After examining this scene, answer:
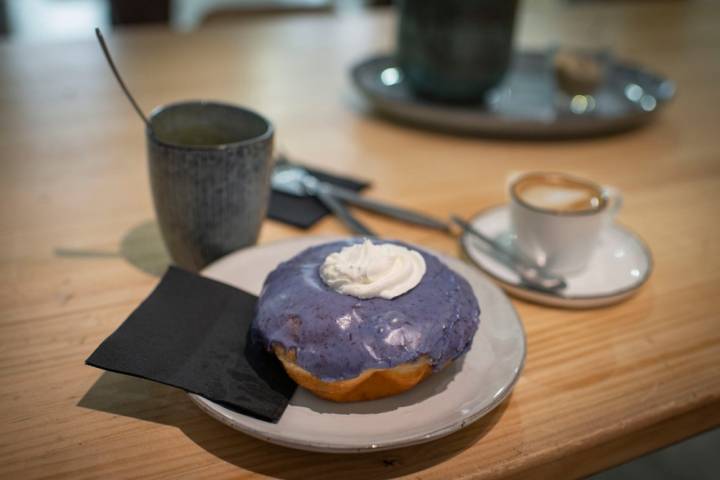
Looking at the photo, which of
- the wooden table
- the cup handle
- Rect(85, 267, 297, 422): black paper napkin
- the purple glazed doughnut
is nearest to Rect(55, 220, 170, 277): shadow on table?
the wooden table

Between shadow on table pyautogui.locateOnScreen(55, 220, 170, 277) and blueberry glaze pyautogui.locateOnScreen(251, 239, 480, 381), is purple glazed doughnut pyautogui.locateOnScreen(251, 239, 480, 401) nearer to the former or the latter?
blueberry glaze pyautogui.locateOnScreen(251, 239, 480, 381)

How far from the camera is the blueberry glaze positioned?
57 centimetres

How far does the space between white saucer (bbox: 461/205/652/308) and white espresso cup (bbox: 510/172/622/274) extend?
0.03 metres

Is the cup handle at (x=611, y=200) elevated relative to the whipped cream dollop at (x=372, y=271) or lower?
lower

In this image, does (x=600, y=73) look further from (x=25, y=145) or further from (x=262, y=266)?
(x=25, y=145)

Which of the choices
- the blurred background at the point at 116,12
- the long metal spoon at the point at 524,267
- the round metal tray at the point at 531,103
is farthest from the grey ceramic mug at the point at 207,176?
the blurred background at the point at 116,12

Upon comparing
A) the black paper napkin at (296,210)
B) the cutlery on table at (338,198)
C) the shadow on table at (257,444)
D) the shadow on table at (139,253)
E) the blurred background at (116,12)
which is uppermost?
the cutlery on table at (338,198)

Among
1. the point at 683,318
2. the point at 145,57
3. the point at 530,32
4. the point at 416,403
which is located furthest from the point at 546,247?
the point at 530,32

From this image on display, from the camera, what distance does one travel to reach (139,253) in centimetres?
84

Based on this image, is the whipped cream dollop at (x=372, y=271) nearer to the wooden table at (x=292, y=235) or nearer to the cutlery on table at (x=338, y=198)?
the wooden table at (x=292, y=235)

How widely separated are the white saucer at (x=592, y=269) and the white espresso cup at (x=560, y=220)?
0.03 metres

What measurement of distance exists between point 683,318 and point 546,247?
16 centimetres

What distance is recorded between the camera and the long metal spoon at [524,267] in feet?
2.62

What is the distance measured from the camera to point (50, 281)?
776mm
